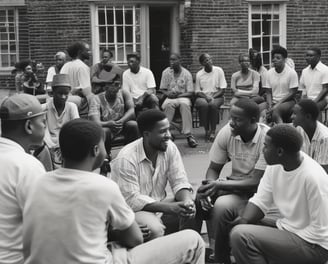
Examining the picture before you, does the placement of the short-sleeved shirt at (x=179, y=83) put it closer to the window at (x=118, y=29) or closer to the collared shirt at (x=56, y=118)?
the window at (x=118, y=29)

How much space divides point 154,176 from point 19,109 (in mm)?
1674

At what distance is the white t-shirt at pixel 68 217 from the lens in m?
3.42

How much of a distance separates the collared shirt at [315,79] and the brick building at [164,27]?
3122 mm

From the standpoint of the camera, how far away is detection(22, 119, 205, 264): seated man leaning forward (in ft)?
11.2

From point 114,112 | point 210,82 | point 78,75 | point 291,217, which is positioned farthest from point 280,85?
point 291,217

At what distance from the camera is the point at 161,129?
17.3 feet

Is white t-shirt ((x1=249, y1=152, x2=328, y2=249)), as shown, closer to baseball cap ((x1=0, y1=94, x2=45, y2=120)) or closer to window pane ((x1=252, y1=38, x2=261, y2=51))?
baseball cap ((x1=0, y1=94, x2=45, y2=120))

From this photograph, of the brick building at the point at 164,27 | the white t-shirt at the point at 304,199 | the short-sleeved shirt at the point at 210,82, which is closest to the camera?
the white t-shirt at the point at 304,199

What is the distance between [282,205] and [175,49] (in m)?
10.1

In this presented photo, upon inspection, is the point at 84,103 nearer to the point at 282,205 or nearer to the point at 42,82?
the point at 42,82

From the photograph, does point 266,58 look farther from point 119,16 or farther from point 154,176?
point 154,176

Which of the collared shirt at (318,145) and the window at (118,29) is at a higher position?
the window at (118,29)

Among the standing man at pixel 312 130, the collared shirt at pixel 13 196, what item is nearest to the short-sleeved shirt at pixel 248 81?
the standing man at pixel 312 130

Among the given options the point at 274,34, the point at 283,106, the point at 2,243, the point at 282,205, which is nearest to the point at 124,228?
the point at 2,243
